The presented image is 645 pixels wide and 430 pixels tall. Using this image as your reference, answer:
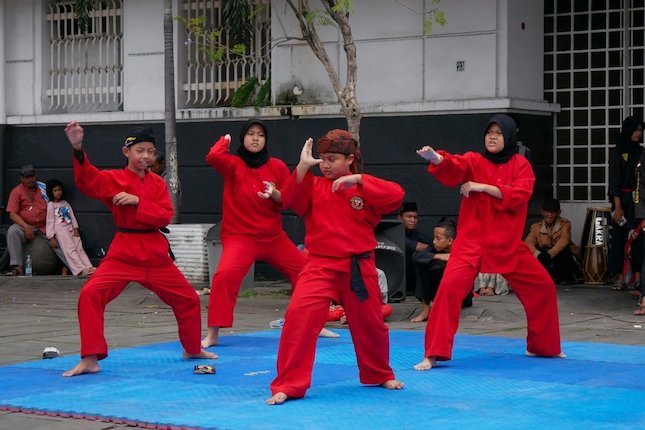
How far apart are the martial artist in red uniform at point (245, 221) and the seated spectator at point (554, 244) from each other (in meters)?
4.90

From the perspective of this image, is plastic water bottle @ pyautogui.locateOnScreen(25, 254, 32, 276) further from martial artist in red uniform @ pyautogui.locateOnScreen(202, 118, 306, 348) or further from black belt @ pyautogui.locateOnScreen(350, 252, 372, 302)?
black belt @ pyautogui.locateOnScreen(350, 252, 372, 302)

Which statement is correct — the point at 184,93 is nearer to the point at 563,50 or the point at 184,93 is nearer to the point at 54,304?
the point at 54,304

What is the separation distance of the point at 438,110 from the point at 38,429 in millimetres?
9145

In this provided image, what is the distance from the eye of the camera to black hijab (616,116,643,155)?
1425 cm

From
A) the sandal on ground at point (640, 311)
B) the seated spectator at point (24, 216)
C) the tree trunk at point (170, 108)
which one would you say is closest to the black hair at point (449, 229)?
the sandal on ground at point (640, 311)

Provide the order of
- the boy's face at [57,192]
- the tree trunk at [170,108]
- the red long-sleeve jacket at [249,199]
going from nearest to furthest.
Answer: the red long-sleeve jacket at [249,199] → the tree trunk at [170,108] → the boy's face at [57,192]

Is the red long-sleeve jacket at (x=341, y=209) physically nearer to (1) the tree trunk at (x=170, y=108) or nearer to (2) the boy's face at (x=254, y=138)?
(2) the boy's face at (x=254, y=138)

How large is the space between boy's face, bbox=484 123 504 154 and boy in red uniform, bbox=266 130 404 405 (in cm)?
170

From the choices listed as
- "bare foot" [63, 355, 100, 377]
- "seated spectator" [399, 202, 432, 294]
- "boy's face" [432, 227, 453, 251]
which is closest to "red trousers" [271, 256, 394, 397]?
"bare foot" [63, 355, 100, 377]

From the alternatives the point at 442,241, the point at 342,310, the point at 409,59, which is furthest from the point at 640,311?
the point at 409,59

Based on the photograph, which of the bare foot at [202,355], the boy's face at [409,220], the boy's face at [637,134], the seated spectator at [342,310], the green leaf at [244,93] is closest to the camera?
the bare foot at [202,355]

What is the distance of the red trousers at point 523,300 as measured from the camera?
9.30 m

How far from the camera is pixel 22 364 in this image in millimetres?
9633

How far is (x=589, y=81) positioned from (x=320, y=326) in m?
8.96
